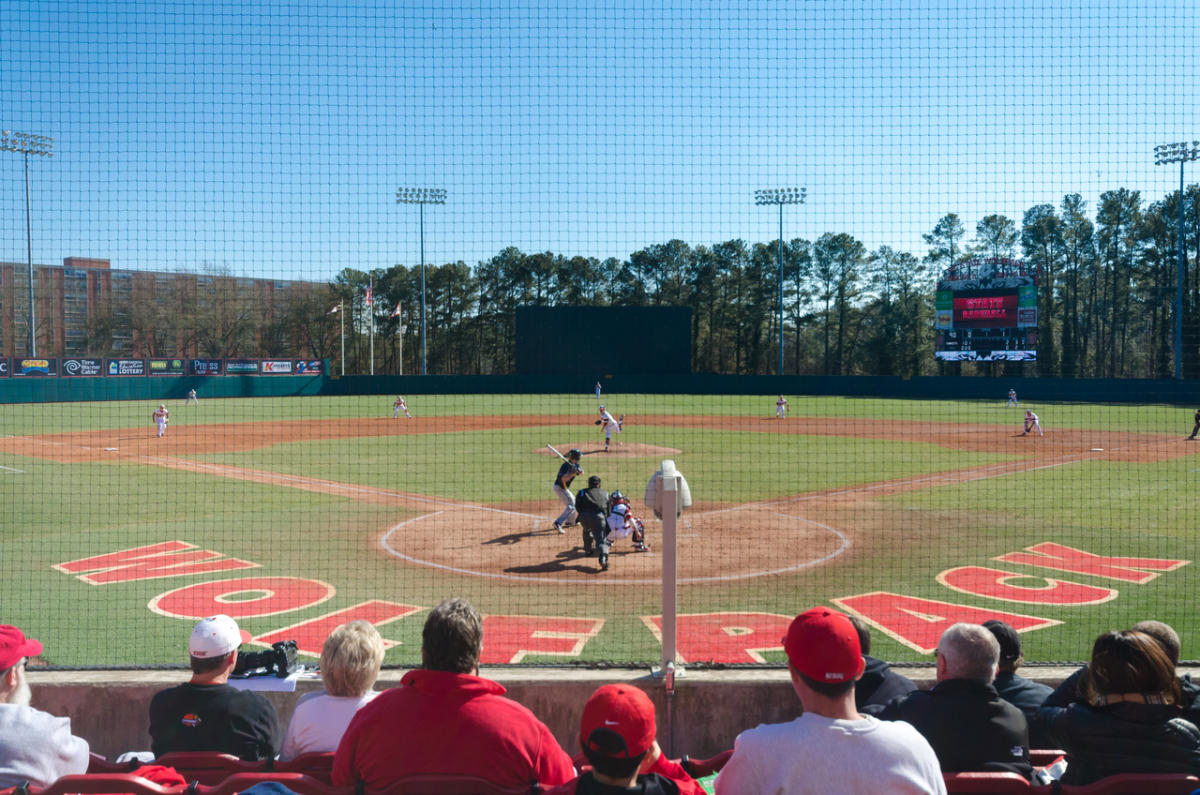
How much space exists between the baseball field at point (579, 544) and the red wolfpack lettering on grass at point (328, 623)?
1.5 inches

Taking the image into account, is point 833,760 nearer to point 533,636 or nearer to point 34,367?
point 533,636

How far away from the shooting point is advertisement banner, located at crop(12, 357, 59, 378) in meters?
48.8

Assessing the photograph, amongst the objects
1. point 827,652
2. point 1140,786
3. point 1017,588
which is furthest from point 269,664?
point 1017,588

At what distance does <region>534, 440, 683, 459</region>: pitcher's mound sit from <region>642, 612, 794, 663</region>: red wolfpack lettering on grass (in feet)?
Result: 50.3

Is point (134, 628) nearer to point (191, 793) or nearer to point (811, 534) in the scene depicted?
point (191, 793)

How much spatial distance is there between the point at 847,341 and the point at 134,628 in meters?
72.7

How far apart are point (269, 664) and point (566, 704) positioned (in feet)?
5.92

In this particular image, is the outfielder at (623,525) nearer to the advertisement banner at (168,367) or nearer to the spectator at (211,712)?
the spectator at (211,712)

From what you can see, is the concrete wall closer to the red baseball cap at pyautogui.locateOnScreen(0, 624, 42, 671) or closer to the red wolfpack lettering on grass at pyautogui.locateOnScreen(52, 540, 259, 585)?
the red baseball cap at pyautogui.locateOnScreen(0, 624, 42, 671)

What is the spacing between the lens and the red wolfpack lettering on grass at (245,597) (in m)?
9.39

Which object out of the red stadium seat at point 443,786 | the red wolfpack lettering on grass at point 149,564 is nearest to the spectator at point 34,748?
the red stadium seat at point 443,786

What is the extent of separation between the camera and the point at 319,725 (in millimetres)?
3717

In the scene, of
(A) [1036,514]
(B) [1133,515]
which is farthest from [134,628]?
(B) [1133,515]

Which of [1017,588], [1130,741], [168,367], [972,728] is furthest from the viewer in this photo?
[168,367]
